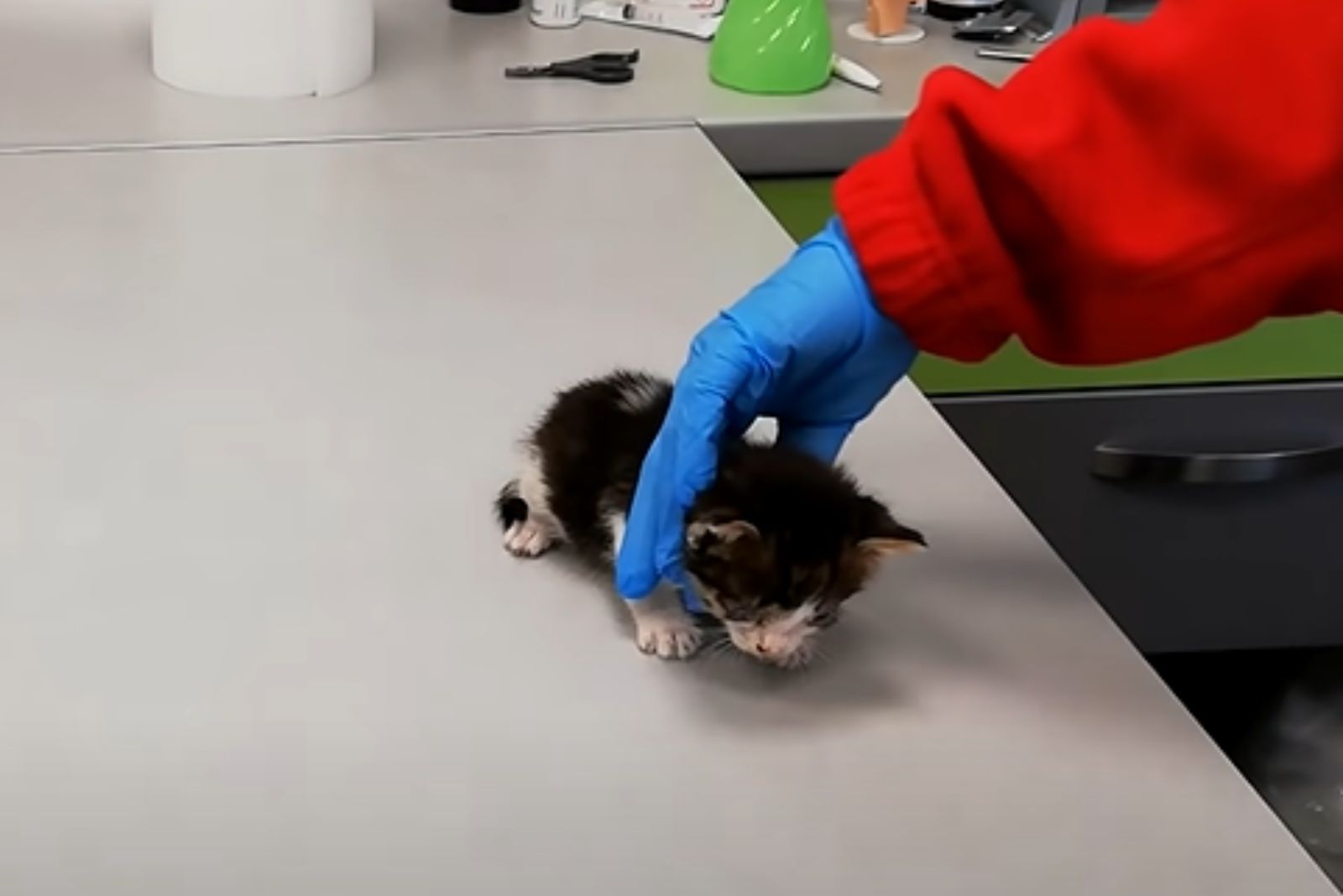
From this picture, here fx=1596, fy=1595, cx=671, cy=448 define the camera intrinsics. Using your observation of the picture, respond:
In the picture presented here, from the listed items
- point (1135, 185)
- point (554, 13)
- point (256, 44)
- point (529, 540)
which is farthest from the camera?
point (554, 13)

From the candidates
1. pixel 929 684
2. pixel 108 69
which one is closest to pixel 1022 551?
pixel 929 684

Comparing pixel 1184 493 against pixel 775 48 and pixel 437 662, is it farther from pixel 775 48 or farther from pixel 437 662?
pixel 437 662

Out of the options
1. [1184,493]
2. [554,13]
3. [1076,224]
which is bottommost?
[1184,493]

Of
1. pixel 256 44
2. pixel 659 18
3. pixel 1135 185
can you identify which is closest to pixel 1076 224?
pixel 1135 185

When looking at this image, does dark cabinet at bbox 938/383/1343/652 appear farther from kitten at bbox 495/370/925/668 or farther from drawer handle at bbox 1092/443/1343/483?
kitten at bbox 495/370/925/668

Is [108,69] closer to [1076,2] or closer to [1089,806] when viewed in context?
[1076,2]

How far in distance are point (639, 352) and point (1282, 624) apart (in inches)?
33.0

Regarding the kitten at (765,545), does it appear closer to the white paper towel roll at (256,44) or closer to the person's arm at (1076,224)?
the person's arm at (1076,224)

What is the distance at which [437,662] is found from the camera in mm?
725

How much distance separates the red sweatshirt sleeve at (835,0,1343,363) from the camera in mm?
669

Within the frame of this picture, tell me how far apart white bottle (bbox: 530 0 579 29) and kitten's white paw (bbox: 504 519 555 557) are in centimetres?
83

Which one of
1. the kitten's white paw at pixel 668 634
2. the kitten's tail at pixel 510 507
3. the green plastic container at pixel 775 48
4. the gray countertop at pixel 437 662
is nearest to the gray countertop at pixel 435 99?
the green plastic container at pixel 775 48

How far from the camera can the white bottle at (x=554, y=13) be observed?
1509mm

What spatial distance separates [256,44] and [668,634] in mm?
741
